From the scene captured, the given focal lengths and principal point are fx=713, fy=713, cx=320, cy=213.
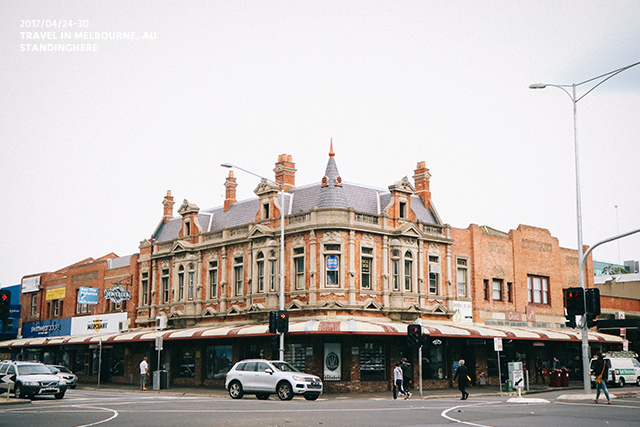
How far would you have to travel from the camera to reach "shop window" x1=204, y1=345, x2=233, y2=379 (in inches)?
1581

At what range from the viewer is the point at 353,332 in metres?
32.3

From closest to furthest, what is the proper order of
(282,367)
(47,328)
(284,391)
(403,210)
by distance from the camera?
(284,391)
(282,367)
(403,210)
(47,328)

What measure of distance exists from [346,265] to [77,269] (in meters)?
27.8

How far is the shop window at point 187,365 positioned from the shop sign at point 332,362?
10.5m

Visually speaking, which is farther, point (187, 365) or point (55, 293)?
point (55, 293)

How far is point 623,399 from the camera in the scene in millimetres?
27000

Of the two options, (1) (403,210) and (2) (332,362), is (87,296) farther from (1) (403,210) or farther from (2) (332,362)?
Result: (1) (403,210)

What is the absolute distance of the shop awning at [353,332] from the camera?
32750 millimetres

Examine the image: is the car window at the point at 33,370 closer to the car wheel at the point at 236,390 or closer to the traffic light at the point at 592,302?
the car wheel at the point at 236,390

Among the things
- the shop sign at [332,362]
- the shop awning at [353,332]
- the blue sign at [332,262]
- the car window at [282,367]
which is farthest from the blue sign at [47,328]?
the car window at [282,367]

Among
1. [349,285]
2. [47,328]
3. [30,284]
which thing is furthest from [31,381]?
[30,284]

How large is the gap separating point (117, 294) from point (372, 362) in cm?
1924

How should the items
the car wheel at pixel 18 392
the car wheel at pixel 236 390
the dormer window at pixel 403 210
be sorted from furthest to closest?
the dormer window at pixel 403 210, the car wheel at pixel 236 390, the car wheel at pixel 18 392

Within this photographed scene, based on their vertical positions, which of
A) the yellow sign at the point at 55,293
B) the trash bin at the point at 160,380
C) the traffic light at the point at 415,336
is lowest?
the trash bin at the point at 160,380
